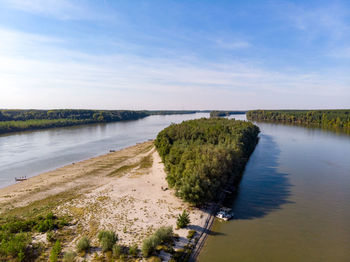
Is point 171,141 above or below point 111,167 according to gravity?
above

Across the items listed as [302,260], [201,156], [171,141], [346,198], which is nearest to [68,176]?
[171,141]

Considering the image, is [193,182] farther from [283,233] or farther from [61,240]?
[61,240]

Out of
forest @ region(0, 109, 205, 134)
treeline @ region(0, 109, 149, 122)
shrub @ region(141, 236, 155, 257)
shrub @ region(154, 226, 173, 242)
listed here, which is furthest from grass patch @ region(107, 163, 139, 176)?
treeline @ region(0, 109, 149, 122)

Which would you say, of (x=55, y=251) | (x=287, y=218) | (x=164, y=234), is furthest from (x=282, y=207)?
(x=55, y=251)

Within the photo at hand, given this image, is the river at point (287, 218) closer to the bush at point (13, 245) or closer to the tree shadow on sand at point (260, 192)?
A: the tree shadow on sand at point (260, 192)

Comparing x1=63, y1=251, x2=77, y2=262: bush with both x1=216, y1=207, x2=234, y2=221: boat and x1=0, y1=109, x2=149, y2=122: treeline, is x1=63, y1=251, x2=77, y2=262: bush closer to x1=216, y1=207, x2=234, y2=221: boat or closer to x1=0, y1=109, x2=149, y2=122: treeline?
x1=216, y1=207, x2=234, y2=221: boat

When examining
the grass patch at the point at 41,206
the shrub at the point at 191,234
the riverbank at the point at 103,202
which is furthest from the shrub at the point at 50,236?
the shrub at the point at 191,234

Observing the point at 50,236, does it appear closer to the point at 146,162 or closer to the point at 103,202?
the point at 103,202
